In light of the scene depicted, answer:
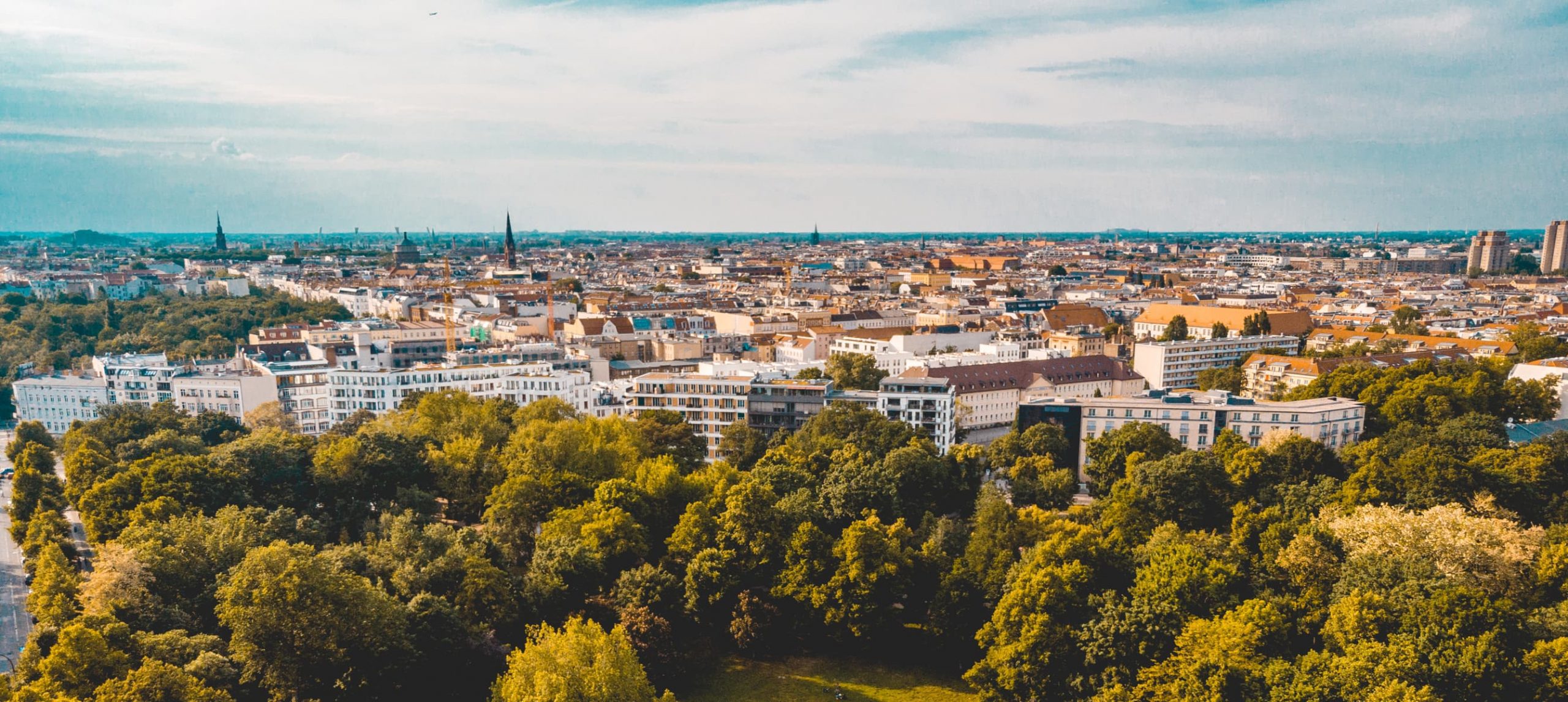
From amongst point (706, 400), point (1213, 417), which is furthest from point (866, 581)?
point (1213, 417)

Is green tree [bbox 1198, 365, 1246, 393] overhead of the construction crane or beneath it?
beneath

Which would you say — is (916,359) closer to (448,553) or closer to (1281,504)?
(1281,504)

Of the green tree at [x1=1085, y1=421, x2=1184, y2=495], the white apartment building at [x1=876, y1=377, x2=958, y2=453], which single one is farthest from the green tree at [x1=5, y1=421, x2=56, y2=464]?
the green tree at [x1=1085, y1=421, x2=1184, y2=495]

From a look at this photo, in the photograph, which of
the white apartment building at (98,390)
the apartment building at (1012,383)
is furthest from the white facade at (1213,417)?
the white apartment building at (98,390)

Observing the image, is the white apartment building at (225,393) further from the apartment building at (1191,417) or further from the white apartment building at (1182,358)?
the white apartment building at (1182,358)

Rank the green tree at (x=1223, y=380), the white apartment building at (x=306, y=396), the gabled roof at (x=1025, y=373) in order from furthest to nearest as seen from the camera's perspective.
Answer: the green tree at (x=1223, y=380)
the gabled roof at (x=1025, y=373)
the white apartment building at (x=306, y=396)

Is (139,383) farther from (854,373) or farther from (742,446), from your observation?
(854,373)

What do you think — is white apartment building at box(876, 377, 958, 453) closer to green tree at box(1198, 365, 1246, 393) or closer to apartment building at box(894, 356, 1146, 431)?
apartment building at box(894, 356, 1146, 431)

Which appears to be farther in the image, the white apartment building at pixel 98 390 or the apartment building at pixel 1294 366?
the apartment building at pixel 1294 366
